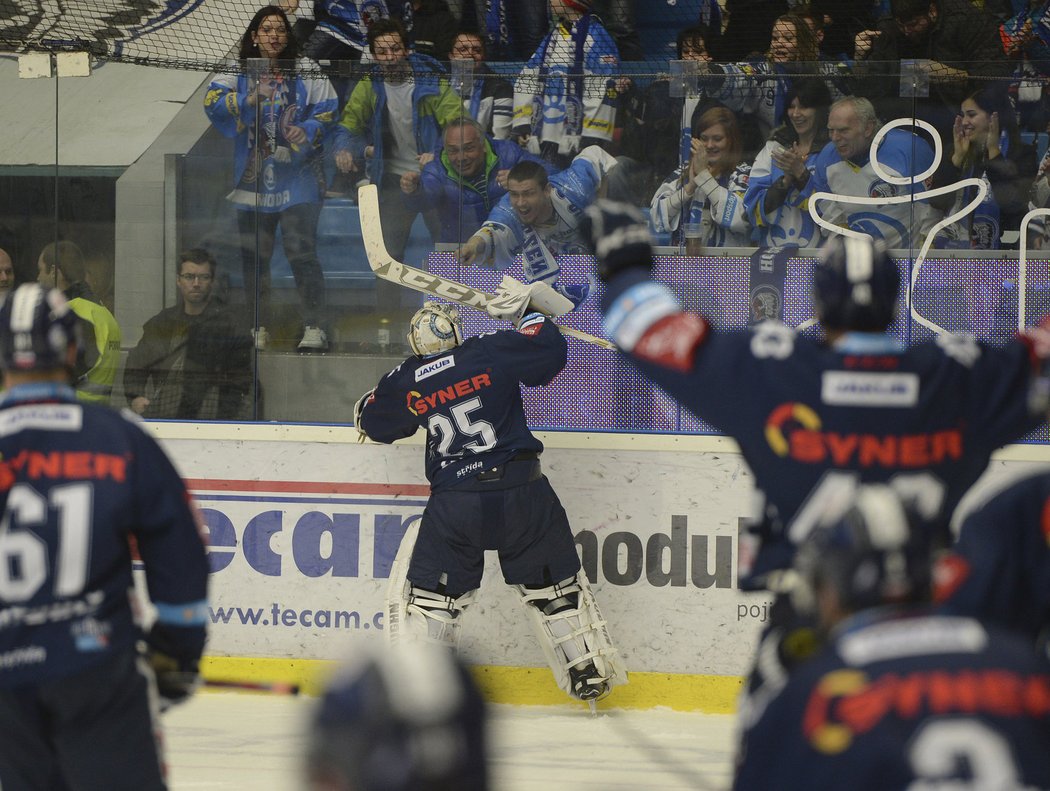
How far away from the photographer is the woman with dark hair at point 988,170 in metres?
5.18

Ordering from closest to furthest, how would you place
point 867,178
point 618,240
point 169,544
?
point 169,544 < point 618,240 < point 867,178

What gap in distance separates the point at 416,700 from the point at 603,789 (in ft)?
9.72

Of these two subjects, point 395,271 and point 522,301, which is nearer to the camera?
point 522,301

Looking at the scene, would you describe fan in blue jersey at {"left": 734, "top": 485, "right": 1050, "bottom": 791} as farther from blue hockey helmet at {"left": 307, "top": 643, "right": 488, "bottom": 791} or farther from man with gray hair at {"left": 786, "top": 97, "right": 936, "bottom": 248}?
man with gray hair at {"left": 786, "top": 97, "right": 936, "bottom": 248}

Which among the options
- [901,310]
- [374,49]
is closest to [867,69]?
[901,310]

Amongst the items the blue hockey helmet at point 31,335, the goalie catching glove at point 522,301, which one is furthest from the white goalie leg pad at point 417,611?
the blue hockey helmet at point 31,335

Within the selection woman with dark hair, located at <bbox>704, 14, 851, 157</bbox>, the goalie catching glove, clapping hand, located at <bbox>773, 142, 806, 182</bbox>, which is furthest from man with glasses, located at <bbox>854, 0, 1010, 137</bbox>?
the goalie catching glove

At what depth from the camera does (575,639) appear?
4738 mm

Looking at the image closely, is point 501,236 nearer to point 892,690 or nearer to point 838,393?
point 838,393

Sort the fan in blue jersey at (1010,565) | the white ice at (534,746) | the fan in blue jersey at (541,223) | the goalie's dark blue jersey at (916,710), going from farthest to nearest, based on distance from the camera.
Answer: the fan in blue jersey at (541,223)
the white ice at (534,746)
the fan in blue jersey at (1010,565)
the goalie's dark blue jersey at (916,710)

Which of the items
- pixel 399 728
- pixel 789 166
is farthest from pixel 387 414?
pixel 399 728

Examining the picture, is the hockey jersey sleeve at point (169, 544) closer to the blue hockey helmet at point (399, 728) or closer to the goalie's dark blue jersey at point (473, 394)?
the blue hockey helmet at point (399, 728)

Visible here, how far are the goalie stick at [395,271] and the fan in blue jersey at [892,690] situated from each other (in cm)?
378

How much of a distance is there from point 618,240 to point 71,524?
107cm
